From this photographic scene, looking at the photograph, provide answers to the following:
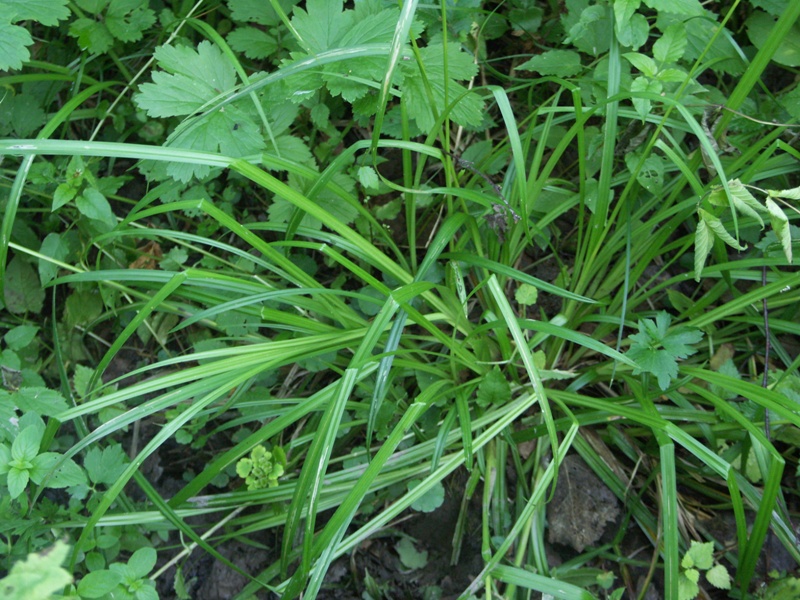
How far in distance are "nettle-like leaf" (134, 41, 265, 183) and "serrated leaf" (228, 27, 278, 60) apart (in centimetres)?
17

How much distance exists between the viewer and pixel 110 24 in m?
1.69

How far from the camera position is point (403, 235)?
1.79 m

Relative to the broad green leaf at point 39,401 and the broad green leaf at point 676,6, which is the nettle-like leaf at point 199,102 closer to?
the broad green leaf at point 39,401

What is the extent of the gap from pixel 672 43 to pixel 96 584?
5.15ft

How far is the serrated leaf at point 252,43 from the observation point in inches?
64.6

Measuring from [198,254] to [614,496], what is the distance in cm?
139

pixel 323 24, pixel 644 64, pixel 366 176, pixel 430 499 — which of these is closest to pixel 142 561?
pixel 430 499

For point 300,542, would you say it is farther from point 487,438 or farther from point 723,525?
point 723,525

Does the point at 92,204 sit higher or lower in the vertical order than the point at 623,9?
lower

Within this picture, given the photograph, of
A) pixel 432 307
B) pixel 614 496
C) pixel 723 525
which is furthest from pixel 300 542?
pixel 723 525

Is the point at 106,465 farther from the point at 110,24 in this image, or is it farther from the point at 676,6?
the point at 676,6

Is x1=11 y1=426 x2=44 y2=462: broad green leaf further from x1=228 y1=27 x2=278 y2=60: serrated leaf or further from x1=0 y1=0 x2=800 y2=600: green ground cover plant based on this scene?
x1=228 y1=27 x2=278 y2=60: serrated leaf

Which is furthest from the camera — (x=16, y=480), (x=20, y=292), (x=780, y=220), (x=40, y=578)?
(x=20, y=292)

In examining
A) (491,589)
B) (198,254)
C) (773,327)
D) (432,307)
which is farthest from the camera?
(198,254)
